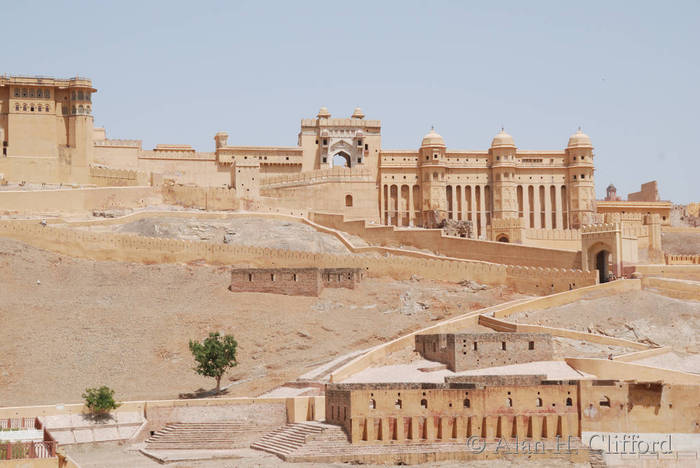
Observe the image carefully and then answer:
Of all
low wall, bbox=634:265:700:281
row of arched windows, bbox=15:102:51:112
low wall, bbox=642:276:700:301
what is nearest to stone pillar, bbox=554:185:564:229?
low wall, bbox=634:265:700:281

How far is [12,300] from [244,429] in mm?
14734

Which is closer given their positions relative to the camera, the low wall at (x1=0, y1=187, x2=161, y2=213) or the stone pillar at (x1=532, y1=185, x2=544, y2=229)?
the low wall at (x1=0, y1=187, x2=161, y2=213)

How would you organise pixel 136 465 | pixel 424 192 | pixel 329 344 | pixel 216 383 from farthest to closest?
pixel 424 192
pixel 329 344
pixel 216 383
pixel 136 465

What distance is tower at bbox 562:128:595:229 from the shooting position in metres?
71.7

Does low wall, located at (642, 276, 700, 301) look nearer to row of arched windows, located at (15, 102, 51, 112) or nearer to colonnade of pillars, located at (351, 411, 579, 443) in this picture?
colonnade of pillars, located at (351, 411, 579, 443)

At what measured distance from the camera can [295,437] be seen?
37469mm

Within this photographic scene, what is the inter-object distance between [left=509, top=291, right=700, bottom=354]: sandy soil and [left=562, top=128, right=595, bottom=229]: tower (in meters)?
21.8

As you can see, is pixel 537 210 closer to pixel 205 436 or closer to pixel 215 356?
pixel 215 356

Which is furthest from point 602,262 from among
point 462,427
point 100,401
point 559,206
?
point 100,401

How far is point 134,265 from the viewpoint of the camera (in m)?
54.8

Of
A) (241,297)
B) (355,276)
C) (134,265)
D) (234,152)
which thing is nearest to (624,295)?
(355,276)

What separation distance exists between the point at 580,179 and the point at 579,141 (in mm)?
2511

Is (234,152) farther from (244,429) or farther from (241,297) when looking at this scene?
(244,429)

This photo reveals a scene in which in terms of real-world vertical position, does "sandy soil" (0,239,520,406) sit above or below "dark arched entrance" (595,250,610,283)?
below
